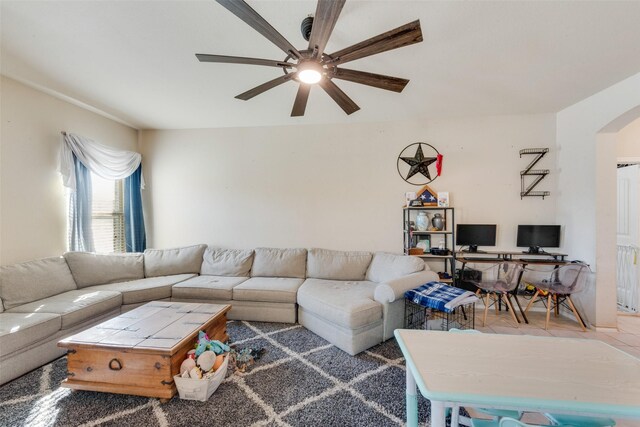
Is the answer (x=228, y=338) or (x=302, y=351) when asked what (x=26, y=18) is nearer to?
(x=228, y=338)

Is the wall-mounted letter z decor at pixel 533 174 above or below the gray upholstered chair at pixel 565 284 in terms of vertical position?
above

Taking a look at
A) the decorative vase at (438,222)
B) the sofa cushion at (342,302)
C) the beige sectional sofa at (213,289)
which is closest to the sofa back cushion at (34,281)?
the beige sectional sofa at (213,289)

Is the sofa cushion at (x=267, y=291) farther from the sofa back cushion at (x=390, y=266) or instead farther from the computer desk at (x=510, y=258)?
the computer desk at (x=510, y=258)

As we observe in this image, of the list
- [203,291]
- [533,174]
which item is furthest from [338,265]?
[533,174]

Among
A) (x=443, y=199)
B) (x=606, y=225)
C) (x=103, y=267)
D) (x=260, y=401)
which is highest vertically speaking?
(x=443, y=199)

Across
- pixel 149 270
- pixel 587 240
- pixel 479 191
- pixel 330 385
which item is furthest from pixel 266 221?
pixel 587 240

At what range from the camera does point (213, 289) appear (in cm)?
301

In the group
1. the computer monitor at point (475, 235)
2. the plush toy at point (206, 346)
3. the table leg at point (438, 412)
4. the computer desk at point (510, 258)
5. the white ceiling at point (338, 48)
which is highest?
the white ceiling at point (338, 48)

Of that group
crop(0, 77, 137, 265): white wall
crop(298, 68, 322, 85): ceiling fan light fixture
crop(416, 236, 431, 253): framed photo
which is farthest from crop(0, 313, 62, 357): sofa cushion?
crop(416, 236, 431, 253): framed photo

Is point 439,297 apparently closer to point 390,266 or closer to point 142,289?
point 390,266

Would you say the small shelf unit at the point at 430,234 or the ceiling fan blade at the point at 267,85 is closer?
the ceiling fan blade at the point at 267,85

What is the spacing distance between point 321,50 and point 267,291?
2443mm

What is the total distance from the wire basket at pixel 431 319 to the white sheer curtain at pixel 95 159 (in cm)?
415

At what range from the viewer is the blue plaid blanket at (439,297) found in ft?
7.32
